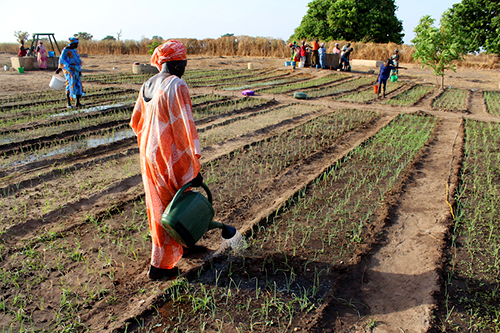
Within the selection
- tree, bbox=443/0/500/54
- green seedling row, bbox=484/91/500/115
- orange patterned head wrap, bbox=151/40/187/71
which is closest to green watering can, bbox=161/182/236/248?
orange patterned head wrap, bbox=151/40/187/71

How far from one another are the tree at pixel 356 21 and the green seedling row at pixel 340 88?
51.2 ft

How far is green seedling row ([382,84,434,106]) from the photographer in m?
10.7

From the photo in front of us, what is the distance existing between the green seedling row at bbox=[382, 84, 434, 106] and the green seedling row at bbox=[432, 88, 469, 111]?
55 cm

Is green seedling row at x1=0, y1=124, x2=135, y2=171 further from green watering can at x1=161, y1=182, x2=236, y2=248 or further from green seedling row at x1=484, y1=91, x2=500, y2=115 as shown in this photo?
green seedling row at x1=484, y1=91, x2=500, y2=115

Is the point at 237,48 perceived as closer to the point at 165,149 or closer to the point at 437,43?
the point at 437,43

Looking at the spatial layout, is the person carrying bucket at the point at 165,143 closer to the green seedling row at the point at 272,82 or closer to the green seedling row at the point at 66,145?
the green seedling row at the point at 66,145

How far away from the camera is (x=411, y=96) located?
11.9m

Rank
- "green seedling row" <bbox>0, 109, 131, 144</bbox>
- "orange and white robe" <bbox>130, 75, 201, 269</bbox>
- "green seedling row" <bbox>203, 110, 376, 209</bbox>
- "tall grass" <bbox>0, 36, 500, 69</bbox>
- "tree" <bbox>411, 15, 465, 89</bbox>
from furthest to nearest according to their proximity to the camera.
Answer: "tall grass" <bbox>0, 36, 500, 69</bbox>, "tree" <bbox>411, 15, 465, 89</bbox>, "green seedling row" <bbox>0, 109, 131, 144</bbox>, "green seedling row" <bbox>203, 110, 376, 209</bbox>, "orange and white robe" <bbox>130, 75, 201, 269</bbox>

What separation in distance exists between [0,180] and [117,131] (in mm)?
2674

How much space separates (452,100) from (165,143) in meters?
11.4

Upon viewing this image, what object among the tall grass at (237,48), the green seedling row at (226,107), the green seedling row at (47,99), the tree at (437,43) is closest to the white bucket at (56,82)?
the green seedling row at (47,99)

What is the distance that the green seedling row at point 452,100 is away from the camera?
10.1 meters

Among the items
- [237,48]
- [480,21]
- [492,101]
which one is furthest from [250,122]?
[237,48]

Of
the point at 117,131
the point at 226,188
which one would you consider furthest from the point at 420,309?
the point at 117,131
